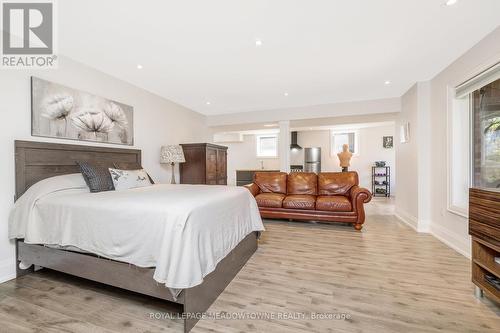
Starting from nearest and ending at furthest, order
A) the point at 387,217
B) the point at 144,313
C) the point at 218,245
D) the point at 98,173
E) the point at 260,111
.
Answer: the point at 144,313
the point at 218,245
the point at 98,173
the point at 387,217
the point at 260,111

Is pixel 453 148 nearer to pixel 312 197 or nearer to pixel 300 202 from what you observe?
pixel 312 197

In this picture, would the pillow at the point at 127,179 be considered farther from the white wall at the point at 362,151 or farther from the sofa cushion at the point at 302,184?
the white wall at the point at 362,151

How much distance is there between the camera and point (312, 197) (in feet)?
13.2

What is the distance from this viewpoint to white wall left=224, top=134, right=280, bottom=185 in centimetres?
866

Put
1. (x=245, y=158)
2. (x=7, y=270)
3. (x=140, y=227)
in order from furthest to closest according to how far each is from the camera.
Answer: (x=245, y=158)
(x=7, y=270)
(x=140, y=227)

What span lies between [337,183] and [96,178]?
384cm

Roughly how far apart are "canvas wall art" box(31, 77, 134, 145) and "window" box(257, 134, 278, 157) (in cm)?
574

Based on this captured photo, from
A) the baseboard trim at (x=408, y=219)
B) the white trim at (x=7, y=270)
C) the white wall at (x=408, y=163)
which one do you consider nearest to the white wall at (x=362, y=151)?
the white wall at (x=408, y=163)

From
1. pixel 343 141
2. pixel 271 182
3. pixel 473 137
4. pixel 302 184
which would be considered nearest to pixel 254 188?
pixel 271 182

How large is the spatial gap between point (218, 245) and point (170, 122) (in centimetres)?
338

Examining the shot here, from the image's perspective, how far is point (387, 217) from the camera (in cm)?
441

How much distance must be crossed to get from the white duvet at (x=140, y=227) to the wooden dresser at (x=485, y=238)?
195cm

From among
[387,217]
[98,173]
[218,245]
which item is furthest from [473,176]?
[98,173]

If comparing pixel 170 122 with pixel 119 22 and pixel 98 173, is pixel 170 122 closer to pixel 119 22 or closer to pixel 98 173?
pixel 98 173
